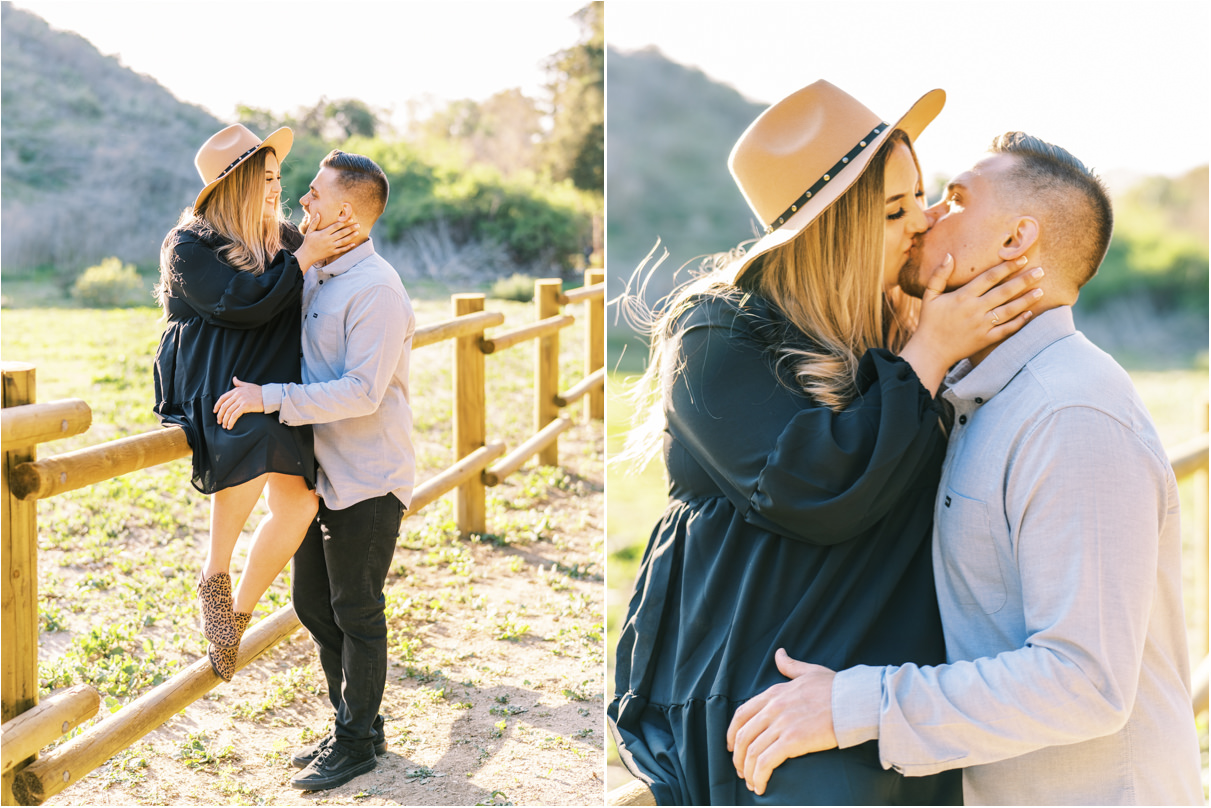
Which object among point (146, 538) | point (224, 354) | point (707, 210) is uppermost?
point (707, 210)

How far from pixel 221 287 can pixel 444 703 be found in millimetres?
1929

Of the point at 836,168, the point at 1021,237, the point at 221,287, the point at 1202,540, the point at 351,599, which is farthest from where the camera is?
the point at 1202,540

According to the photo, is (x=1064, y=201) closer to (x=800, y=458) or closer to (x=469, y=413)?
(x=800, y=458)

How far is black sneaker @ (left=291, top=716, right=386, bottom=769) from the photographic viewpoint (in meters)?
3.05

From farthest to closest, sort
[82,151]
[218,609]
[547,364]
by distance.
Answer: [82,151] < [547,364] < [218,609]

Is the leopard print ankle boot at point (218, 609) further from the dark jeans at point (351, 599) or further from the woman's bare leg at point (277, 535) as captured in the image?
the dark jeans at point (351, 599)

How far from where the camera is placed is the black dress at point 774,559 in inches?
56.6

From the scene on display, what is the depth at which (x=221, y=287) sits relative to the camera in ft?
7.88

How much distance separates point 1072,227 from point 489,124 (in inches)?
990

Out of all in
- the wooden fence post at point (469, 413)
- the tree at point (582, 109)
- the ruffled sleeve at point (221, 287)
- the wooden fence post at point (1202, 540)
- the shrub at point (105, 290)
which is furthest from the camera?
the tree at point (582, 109)

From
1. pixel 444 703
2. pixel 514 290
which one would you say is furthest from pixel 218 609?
pixel 514 290

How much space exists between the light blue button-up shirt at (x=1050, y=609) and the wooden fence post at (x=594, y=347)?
19.5 ft

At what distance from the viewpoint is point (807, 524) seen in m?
1.45

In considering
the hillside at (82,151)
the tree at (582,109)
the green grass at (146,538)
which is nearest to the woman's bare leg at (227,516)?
the green grass at (146,538)
